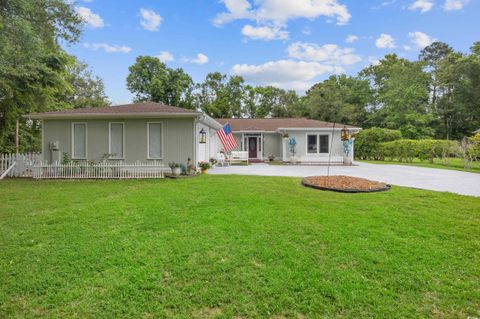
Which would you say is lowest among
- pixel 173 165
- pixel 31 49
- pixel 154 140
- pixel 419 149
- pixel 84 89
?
pixel 173 165

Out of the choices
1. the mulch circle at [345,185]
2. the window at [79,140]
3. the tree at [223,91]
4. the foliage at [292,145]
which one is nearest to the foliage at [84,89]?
the tree at [223,91]

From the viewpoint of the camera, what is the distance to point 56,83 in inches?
563

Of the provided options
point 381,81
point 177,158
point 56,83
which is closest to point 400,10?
point 177,158

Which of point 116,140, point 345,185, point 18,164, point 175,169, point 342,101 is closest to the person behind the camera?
point 345,185

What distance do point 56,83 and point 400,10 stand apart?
59.7ft

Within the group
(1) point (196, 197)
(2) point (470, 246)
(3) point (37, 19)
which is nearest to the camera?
(2) point (470, 246)

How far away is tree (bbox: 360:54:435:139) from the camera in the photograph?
30.8 metres

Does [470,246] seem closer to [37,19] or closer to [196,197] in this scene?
[196,197]

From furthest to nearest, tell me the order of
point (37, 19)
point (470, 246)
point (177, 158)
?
point (177, 158), point (37, 19), point (470, 246)

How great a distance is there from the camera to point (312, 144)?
19797mm

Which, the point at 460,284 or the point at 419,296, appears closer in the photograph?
the point at 419,296

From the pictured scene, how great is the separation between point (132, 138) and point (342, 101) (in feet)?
98.5

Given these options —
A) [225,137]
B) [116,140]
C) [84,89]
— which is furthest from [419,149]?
[84,89]

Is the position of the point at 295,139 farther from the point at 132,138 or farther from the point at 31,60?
the point at 31,60
